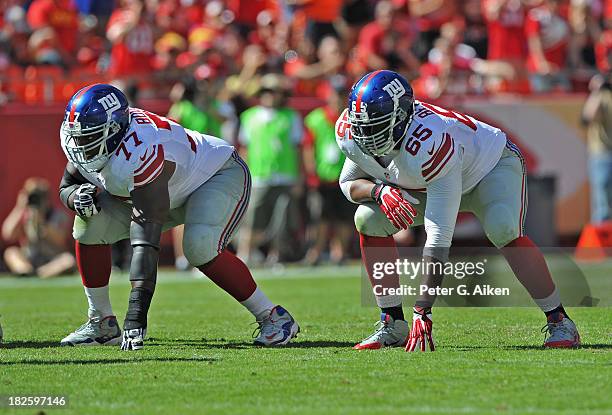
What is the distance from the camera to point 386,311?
7551mm

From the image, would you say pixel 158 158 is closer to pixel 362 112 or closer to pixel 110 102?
pixel 110 102

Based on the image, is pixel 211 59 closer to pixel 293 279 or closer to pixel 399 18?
pixel 399 18

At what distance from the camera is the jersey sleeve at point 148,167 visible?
→ 7.13 m

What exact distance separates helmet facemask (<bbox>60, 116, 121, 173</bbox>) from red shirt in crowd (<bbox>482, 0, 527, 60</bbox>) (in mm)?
10346

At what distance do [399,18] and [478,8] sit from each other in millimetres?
1500

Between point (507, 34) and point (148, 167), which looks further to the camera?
point (507, 34)

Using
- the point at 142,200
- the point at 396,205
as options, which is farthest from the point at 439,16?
the point at 142,200

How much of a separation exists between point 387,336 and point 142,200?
170 cm

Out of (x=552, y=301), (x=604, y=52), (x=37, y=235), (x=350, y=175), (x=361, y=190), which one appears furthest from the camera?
(x=604, y=52)

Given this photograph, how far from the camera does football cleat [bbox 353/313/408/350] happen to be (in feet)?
24.1

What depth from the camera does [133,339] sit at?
23.6ft

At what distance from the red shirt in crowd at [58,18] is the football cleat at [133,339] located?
34.0ft

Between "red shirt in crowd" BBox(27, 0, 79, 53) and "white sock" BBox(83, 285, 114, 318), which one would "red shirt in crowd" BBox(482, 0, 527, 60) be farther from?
"white sock" BBox(83, 285, 114, 318)

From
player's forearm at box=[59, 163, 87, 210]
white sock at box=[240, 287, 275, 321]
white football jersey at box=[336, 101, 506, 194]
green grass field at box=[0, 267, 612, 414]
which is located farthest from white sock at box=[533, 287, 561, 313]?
player's forearm at box=[59, 163, 87, 210]
